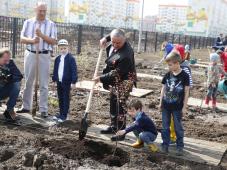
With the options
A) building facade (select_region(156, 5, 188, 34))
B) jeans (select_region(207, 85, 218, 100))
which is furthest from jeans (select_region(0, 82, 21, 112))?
building facade (select_region(156, 5, 188, 34))

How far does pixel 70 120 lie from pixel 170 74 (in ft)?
7.19

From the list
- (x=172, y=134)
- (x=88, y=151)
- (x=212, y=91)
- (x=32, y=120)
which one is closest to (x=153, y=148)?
(x=172, y=134)

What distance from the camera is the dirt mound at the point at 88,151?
5.00m

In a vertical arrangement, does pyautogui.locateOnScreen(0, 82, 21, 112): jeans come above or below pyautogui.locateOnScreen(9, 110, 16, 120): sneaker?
above

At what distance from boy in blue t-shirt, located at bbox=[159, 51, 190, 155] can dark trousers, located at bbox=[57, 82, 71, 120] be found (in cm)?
188

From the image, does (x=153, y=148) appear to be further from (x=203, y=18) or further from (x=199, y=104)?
(x=203, y=18)

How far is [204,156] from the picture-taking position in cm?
549

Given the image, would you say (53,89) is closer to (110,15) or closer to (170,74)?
(170,74)

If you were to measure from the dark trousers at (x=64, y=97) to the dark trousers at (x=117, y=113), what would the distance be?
A: 3.22 ft

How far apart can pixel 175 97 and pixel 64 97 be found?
215 cm

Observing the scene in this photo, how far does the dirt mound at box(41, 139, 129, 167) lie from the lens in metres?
5.00

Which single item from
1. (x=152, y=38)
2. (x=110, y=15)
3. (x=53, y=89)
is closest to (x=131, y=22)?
(x=110, y=15)

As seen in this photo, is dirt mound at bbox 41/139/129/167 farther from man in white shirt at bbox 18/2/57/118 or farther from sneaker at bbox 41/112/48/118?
man in white shirt at bbox 18/2/57/118

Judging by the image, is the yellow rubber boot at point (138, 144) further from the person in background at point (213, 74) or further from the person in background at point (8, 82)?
the person in background at point (213, 74)
